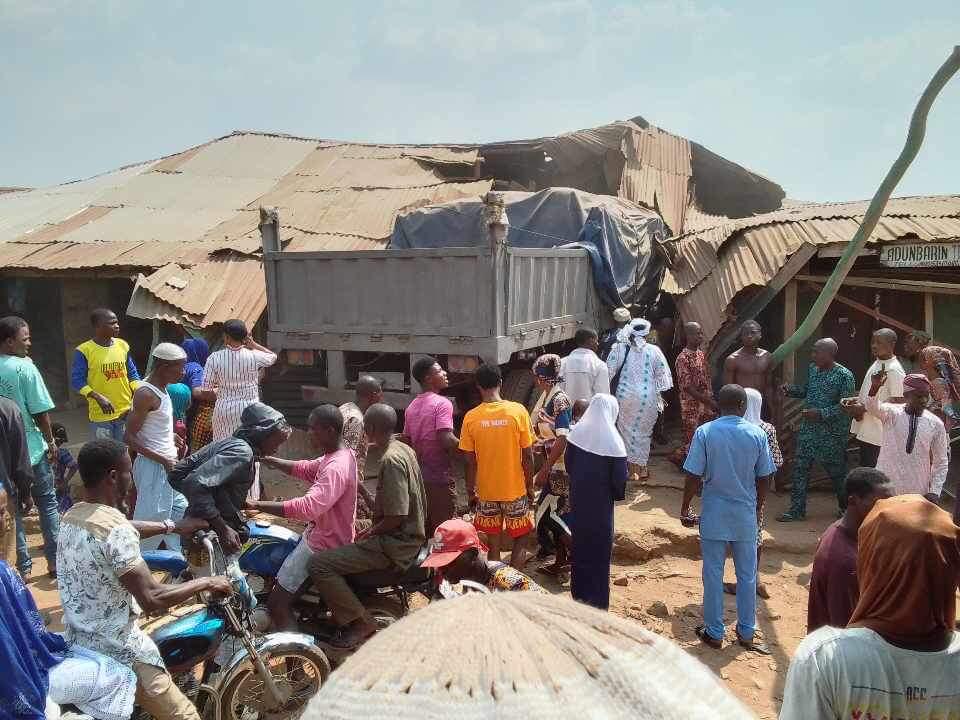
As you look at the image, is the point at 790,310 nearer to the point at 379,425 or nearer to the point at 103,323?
the point at 379,425

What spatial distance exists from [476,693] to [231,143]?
17276mm

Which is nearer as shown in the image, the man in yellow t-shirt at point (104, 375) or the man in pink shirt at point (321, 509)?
the man in pink shirt at point (321, 509)

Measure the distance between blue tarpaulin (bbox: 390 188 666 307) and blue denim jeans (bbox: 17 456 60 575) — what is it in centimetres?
545

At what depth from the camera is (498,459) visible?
4.46m

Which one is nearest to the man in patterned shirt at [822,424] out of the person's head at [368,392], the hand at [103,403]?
the person's head at [368,392]

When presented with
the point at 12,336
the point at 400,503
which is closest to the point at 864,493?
the point at 400,503

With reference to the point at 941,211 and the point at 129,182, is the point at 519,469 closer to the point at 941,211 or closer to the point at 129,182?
the point at 941,211

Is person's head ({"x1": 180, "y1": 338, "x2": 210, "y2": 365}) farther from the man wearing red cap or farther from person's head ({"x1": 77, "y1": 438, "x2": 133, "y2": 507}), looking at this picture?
the man wearing red cap

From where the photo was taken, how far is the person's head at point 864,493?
2.76 meters

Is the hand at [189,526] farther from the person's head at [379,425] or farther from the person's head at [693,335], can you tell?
the person's head at [693,335]

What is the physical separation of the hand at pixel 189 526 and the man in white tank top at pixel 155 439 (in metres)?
1.36

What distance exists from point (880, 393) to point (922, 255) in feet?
9.98

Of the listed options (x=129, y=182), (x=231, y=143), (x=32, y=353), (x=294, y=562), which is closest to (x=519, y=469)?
(x=294, y=562)

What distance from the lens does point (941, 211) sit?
8555 millimetres
